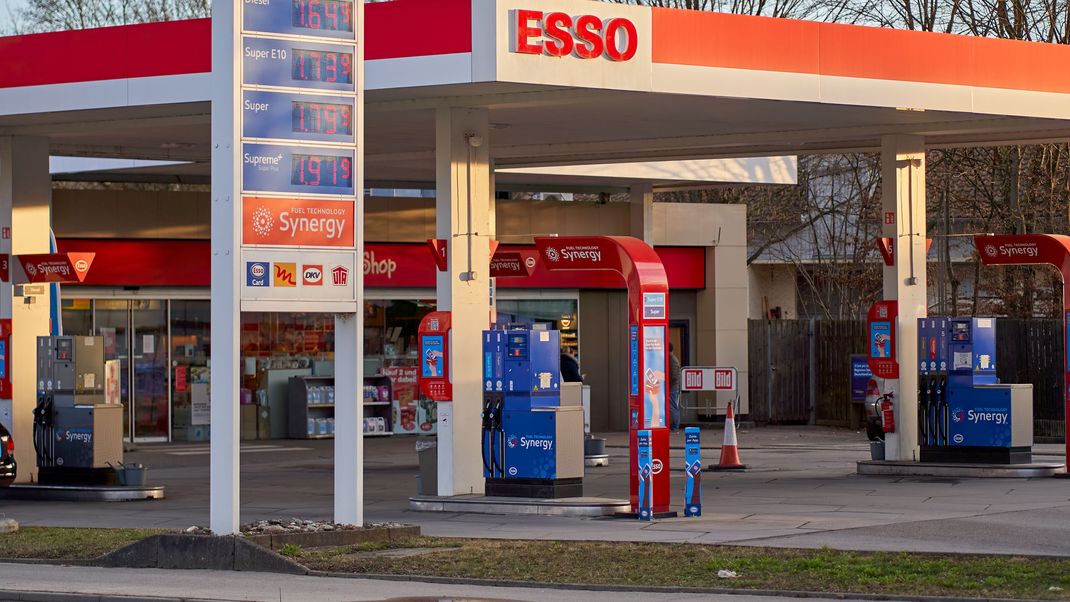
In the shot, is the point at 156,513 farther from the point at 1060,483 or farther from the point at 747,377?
the point at 747,377

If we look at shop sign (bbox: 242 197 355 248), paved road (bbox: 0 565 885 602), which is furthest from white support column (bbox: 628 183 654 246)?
paved road (bbox: 0 565 885 602)

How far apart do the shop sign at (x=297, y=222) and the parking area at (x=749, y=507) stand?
128 inches

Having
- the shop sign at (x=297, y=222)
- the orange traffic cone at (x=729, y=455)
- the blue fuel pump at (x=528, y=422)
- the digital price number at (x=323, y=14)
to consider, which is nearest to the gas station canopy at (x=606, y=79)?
Result: the digital price number at (x=323, y=14)

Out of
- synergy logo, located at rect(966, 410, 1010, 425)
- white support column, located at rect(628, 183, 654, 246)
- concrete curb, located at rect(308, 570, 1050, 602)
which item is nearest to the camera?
concrete curb, located at rect(308, 570, 1050, 602)

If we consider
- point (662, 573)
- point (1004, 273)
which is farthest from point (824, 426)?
point (662, 573)

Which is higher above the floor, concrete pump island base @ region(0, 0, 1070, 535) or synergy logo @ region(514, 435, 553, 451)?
concrete pump island base @ region(0, 0, 1070, 535)

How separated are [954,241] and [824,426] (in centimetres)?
1629

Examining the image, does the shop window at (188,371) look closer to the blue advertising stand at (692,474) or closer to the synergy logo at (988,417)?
the synergy logo at (988,417)

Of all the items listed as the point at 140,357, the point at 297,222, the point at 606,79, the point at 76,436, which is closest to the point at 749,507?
the point at 606,79

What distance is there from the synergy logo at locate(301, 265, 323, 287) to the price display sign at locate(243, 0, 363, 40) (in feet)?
6.67

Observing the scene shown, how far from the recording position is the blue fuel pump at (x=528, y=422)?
55.0ft

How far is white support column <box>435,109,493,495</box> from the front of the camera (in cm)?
1741

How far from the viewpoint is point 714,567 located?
11922 millimetres

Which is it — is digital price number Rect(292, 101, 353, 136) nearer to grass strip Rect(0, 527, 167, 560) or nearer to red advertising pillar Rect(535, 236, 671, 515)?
red advertising pillar Rect(535, 236, 671, 515)
